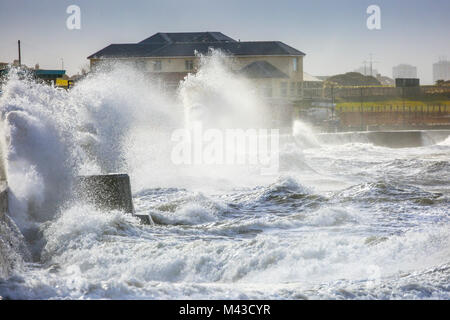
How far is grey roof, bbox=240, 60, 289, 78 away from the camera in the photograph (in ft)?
164

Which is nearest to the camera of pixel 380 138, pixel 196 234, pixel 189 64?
pixel 196 234

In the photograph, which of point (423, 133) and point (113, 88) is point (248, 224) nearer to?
point (113, 88)

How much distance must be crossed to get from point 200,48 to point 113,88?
31.6 metres

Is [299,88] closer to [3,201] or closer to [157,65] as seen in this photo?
[157,65]

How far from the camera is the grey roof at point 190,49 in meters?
52.1

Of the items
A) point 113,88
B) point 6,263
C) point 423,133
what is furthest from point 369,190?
point 423,133

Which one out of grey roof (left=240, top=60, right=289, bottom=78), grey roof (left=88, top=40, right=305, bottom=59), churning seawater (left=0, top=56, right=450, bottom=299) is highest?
grey roof (left=88, top=40, right=305, bottom=59)

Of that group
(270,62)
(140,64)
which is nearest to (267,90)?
(270,62)

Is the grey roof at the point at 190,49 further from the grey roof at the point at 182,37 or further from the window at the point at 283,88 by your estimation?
the window at the point at 283,88

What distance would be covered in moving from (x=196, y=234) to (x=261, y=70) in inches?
1627

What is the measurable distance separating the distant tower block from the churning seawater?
222 mm

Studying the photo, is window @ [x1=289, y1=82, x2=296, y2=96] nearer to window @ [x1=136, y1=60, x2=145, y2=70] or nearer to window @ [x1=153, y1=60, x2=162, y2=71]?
window @ [x1=153, y1=60, x2=162, y2=71]

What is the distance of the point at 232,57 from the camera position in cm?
5178

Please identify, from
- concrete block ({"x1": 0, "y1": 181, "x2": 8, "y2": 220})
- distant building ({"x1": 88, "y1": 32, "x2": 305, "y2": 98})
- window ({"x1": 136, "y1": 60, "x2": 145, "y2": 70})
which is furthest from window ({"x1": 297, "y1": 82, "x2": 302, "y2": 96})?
concrete block ({"x1": 0, "y1": 181, "x2": 8, "y2": 220})
